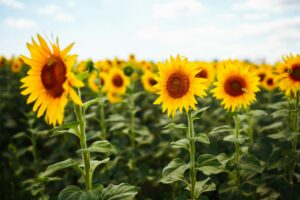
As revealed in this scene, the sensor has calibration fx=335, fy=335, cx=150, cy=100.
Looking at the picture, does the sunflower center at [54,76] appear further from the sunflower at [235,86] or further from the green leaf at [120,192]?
the sunflower at [235,86]

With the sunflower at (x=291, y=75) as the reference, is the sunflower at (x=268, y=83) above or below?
below

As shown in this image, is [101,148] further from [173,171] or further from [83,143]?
[173,171]

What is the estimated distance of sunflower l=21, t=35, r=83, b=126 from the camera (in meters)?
2.24

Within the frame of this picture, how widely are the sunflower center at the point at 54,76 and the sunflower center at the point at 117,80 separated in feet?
13.9

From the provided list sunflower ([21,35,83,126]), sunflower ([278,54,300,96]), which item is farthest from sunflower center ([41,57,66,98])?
sunflower ([278,54,300,96])

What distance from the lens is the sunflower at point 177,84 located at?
3.09m

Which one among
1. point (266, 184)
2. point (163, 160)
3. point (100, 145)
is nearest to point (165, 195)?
point (163, 160)

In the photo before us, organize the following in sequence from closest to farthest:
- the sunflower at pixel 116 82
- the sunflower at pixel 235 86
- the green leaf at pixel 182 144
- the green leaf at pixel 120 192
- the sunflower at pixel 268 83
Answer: the green leaf at pixel 120 192 < the green leaf at pixel 182 144 < the sunflower at pixel 235 86 < the sunflower at pixel 116 82 < the sunflower at pixel 268 83

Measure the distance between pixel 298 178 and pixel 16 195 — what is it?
3928 millimetres

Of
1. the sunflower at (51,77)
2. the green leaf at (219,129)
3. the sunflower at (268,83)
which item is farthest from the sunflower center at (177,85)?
the sunflower at (268,83)

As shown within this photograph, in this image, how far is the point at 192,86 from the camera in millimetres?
3107

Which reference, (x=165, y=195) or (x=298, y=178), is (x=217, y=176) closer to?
(x=165, y=195)

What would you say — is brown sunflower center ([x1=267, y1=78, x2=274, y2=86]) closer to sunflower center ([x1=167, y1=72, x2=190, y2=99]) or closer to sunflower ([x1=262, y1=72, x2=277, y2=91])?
sunflower ([x1=262, y1=72, x2=277, y2=91])

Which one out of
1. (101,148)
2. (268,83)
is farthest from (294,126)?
(268,83)
